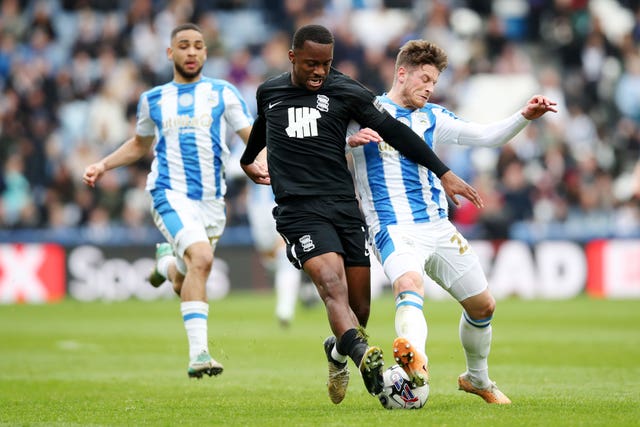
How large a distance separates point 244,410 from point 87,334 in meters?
8.14

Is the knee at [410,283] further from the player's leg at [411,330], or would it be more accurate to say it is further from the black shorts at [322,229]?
the black shorts at [322,229]

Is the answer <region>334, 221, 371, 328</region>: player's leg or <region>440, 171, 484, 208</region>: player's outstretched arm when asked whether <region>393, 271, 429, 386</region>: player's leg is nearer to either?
<region>334, 221, 371, 328</region>: player's leg

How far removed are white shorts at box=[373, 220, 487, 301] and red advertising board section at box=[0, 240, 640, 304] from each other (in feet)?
45.3

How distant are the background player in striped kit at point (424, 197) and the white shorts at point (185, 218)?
82.5 inches

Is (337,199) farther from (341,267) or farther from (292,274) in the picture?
(292,274)

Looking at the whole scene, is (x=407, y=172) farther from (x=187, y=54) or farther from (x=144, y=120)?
(x=144, y=120)

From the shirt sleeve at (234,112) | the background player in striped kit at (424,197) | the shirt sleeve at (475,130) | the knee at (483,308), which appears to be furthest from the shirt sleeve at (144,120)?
the knee at (483,308)

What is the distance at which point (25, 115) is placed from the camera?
23.9 meters

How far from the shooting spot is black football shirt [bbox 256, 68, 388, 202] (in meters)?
7.75

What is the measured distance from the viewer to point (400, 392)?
24.0 feet

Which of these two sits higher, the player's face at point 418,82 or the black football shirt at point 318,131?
the player's face at point 418,82

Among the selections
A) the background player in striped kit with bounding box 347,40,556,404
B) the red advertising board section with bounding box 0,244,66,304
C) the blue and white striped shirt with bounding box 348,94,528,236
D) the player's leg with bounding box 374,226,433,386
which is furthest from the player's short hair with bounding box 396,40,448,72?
the red advertising board section with bounding box 0,244,66,304

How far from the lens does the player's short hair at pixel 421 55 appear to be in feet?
25.9

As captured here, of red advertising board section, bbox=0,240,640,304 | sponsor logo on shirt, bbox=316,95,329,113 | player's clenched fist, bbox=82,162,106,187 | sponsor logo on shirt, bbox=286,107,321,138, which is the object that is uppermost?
sponsor logo on shirt, bbox=316,95,329,113
